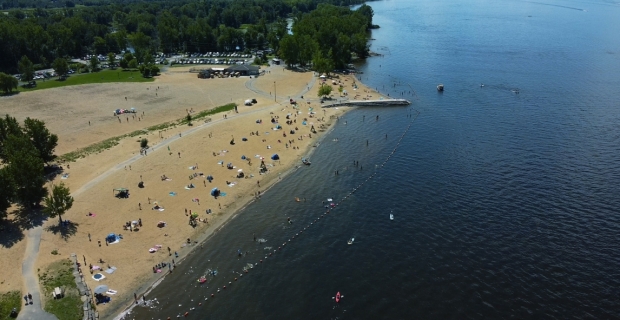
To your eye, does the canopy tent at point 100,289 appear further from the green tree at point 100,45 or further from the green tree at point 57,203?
the green tree at point 100,45

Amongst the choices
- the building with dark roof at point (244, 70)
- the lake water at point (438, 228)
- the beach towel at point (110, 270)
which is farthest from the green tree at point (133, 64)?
the beach towel at point (110, 270)

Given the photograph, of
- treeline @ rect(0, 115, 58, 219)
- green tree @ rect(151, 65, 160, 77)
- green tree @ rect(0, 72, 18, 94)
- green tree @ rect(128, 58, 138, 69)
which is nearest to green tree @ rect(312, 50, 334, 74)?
green tree @ rect(151, 65, 160, 77)

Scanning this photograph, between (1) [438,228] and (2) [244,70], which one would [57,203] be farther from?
(2) [244,70]

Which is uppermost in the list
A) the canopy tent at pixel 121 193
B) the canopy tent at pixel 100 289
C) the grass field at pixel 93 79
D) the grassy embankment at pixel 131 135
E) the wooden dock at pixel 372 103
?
the grass field at pixel 93 79

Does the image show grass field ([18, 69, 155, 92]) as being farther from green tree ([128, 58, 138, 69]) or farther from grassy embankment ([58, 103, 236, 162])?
grassy embankment ([58, 103, 236, 162])

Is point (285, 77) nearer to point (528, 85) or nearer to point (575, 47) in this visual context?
point (528, 85)

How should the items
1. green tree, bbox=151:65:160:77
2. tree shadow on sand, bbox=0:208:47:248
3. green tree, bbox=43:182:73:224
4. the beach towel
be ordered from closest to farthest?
the beach towel → tree shadow on sand, bbox=0:208:47:248 → green tree, bbox=43:182:73:224 → green tree, bbox=151:65:160:77
